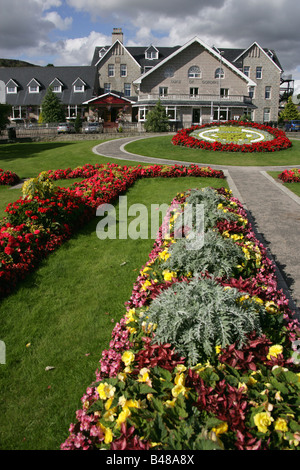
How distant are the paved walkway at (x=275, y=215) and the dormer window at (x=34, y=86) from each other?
4365cm

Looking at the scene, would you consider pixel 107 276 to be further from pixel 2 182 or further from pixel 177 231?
pixel 2 182

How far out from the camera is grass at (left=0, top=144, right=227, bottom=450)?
3.80 m

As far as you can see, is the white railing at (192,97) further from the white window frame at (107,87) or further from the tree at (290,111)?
the tree at (290,111)

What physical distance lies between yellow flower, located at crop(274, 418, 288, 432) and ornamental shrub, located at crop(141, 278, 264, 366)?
34.0 inches

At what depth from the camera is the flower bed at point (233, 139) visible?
2212cm

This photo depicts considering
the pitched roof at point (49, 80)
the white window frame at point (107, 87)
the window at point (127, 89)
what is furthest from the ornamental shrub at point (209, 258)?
the white window frame at point (107, 87)

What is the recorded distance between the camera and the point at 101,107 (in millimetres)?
49969

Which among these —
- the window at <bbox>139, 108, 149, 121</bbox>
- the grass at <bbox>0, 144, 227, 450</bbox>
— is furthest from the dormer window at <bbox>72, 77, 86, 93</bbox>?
the grass at <bbox>0, 144, 227, 450</bbox>

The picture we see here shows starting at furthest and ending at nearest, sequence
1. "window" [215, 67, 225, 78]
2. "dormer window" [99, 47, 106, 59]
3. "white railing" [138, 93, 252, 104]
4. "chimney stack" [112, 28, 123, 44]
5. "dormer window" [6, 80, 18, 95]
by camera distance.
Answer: "dormer window" [99, 47, 106, 59] → "chimney stack" [112, 28, 123, 44] → "dormer window" [6, 80, 18, 95] → "window" [215, 67, 225, 78] → "white railing" [138, 93, 252, 104]

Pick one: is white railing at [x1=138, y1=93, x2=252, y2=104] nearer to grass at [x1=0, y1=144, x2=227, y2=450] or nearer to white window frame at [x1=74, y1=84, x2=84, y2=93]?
white window frame at [x1=74, y1=84, x2=84, y2=93]

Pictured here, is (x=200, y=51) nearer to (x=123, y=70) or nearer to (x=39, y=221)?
(x=123, y=70)

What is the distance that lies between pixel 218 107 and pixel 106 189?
1437 inches

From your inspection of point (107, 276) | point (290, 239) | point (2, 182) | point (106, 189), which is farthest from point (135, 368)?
point (2, 182)

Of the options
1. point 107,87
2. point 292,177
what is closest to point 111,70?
point 107,87
